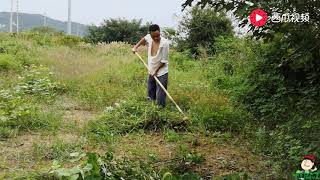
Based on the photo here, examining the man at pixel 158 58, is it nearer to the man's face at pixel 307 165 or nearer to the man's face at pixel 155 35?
the man's face at pixel 155 35

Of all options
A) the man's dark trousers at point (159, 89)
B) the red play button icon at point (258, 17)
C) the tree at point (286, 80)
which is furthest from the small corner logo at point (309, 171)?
the man's dark trousers at point (159, 89)

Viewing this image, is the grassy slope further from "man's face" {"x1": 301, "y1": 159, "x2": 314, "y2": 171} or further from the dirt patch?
"man's face" {"x1": 301, "y1": 159, "x2": 314, "y2": 171}

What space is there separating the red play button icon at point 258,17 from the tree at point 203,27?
9745 millimetres

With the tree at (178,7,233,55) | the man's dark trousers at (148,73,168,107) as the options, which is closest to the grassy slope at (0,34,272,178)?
the man's dark trousers at (148,73,168,107)

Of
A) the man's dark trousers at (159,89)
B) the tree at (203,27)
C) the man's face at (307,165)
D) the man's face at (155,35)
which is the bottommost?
the man's face at (307,165)

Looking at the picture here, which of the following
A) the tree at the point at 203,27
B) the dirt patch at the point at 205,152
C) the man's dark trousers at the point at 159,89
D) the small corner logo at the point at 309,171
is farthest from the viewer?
the tree at the point at 203,27

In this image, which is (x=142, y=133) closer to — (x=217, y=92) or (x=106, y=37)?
(x=217, y=92)

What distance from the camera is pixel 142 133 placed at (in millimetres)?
5492

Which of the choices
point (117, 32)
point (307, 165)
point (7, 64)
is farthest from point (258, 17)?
point (117, 32)

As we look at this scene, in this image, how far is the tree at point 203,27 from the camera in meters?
14.1

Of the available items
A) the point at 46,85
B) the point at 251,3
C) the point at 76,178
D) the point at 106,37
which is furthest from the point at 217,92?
the point at 106,37

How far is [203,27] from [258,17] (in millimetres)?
10307

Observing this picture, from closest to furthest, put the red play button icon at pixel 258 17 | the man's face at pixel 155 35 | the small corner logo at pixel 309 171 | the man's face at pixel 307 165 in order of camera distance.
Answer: the small corner logo at pixel 309 171 → the man's face at pixel 307 165 → the red play button icon at pixel 258 17 → the man's face at pixel 155 35

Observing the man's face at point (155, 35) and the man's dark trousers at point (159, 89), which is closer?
the man's face at point (155, 35)
